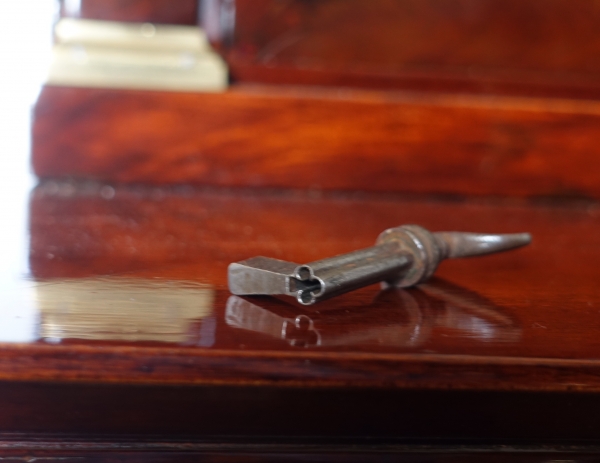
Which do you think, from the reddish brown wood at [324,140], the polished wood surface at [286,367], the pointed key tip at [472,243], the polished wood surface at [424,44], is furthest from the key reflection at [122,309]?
the polished wood surface at [424,44]

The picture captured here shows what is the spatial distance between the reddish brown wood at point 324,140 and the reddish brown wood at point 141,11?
123mm

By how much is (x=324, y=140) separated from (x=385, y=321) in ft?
1.59

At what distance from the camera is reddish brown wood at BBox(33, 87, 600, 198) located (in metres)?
0.81

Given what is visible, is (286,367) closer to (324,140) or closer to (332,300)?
(332,300)

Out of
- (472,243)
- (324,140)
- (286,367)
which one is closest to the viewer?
(286,367)

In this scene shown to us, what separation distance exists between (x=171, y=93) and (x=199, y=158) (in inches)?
3.4

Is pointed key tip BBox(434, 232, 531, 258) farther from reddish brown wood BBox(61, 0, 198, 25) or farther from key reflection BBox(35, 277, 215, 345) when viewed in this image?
reddish brown wood BBox(61, 0, 198, 25)

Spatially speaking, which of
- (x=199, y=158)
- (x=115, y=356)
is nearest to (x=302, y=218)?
(x=199, y=158)

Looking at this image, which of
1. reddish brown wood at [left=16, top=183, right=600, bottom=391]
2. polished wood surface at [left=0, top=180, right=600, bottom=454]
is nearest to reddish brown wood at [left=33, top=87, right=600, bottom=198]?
reddish brown wood at [left=16, top=183, right=600, bottom=391]

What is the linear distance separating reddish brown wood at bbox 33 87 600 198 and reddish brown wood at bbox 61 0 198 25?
0.12 m

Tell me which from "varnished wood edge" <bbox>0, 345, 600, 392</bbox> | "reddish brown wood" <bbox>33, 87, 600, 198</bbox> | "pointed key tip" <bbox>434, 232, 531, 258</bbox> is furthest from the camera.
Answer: "reddish brown wood" <bbox>33, 87, 600, 198</bbox>

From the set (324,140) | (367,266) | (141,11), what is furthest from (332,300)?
(141,11)

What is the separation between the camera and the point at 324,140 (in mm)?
850

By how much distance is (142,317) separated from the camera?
38 centimetres
